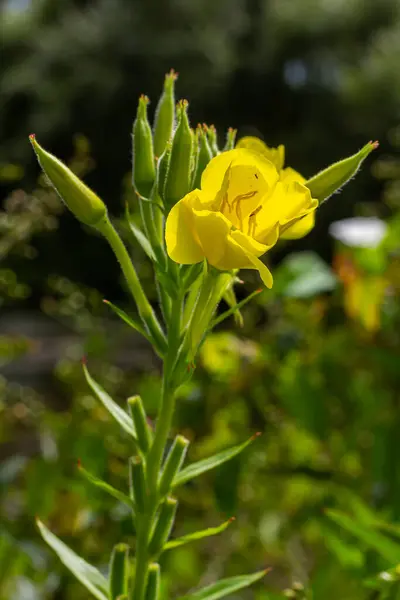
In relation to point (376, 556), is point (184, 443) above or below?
above

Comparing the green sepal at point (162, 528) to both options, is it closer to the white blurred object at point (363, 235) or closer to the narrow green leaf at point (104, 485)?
the narrow green leaf at point (104, 485)

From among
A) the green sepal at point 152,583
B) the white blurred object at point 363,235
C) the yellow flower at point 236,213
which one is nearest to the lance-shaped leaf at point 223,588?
the green sepal at point 152,583

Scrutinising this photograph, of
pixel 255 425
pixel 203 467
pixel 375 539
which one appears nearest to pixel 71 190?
pixel 203 467

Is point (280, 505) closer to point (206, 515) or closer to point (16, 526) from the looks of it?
point (206, 515)

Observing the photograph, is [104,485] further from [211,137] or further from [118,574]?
[211,137]

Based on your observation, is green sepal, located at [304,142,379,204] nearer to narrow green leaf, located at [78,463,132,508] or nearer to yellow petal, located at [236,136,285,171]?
yellow petal, located at [236,136,285,171]

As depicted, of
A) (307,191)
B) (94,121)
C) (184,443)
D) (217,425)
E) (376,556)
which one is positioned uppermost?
(307,191)

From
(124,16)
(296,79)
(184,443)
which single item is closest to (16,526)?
(184,443)
